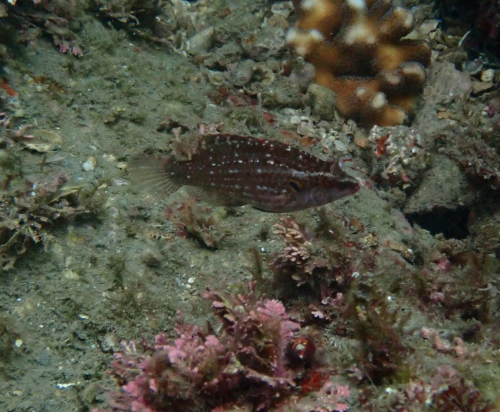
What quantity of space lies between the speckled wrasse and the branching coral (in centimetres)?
378

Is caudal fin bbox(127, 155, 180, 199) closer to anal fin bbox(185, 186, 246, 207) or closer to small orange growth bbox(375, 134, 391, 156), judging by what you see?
anal fin bbox(185, 186, 246, 207)

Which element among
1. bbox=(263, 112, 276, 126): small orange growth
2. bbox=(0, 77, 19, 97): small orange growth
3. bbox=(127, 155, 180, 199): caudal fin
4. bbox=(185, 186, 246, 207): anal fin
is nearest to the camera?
bbox=(185, 186, 246, 207): anal fin

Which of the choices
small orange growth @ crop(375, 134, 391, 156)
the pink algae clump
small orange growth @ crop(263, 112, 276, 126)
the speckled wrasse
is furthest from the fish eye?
small orange growth @ crop(375, 134, 391, 156)

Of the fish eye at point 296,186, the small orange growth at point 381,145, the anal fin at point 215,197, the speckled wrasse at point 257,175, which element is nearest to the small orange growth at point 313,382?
the speckled wrasse at point 257,175

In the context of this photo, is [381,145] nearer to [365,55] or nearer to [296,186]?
[365,55]

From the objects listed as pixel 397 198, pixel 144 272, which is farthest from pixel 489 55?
pixel 144 272

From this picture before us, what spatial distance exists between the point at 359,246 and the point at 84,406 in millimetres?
3321

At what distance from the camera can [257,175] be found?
3.74 m

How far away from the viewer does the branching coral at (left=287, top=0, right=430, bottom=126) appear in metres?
6.70

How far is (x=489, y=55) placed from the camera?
7387 mm

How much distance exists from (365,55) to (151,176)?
4913 millimetres

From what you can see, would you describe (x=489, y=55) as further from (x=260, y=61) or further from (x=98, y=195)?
(x=98, y=195)

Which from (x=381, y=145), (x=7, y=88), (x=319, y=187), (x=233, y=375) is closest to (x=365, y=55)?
(x=381, y=145)

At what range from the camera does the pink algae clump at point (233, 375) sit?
2.74m
